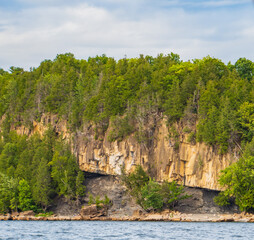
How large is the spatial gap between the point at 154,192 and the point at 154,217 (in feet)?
14.0

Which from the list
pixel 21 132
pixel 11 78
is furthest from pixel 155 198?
pixel 11 78

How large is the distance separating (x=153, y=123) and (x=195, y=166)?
13243mm

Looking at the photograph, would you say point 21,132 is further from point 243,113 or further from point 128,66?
point 243,113

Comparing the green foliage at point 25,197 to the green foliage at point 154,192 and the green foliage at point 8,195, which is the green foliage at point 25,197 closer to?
the green foliage at point 8,195

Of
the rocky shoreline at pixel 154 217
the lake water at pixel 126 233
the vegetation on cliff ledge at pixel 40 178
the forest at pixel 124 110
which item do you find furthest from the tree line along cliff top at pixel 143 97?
the lake water at pixel 126 233

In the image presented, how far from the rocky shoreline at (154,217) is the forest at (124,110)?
257cm

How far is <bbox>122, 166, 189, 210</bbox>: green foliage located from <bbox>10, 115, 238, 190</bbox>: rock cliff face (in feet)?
9.46

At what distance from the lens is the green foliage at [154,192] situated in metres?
92.3

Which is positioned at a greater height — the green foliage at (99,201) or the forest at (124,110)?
the forest at (124,110)

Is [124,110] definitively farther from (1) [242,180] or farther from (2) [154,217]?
(1) [242,180]

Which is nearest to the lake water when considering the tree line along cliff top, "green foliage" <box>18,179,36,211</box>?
the tree line along cliff top

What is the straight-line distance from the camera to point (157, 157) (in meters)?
99.9

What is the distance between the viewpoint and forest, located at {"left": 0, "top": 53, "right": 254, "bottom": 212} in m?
90.2

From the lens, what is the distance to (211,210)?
307 ft
